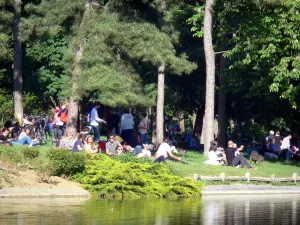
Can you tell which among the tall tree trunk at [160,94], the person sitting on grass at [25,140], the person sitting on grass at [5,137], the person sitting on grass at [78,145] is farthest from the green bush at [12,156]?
the tall tree trunk at [160,94]

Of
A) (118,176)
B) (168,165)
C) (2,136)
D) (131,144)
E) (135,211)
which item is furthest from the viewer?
(131,144)

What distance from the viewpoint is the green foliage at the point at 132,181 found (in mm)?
30359

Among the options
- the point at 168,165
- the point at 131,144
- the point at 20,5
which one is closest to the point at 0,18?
the point at 20,5

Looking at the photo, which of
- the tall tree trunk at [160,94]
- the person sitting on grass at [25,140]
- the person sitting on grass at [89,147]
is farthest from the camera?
the tall tree trunk at [160,94]

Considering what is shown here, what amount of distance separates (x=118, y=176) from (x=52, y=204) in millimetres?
3953

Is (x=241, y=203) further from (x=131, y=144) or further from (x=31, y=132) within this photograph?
(x=31, y=132)

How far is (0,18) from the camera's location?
46.7 metres

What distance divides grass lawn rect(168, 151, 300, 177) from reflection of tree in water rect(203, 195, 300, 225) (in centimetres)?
278

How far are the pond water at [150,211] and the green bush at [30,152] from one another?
3.14 m

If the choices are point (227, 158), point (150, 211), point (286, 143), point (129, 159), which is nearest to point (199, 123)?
point (286, 143)

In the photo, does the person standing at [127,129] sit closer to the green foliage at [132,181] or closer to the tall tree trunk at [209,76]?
the tall tree trunk at [209,76]

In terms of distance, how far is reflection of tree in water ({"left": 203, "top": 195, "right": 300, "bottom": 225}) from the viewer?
2381 cm

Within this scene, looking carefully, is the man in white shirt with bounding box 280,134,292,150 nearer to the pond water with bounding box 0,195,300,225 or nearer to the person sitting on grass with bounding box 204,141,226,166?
the person sitting on grass with bounding box 204,141,226,166

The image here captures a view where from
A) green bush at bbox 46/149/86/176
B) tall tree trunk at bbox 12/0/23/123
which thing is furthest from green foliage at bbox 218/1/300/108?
green bush at bbox 46/149/86/176
